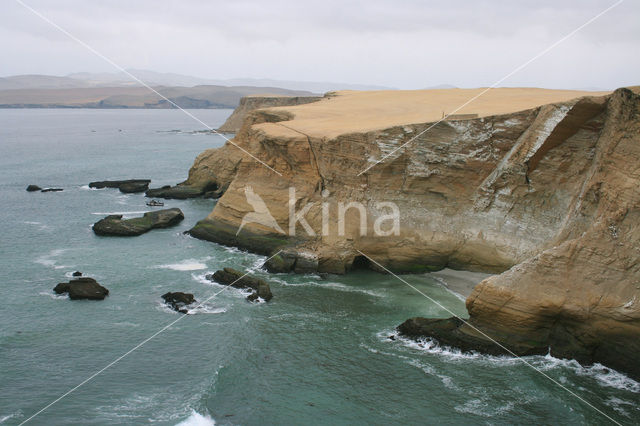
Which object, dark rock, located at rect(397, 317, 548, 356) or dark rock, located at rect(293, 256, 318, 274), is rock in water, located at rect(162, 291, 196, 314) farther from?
dark rock, located at rect(397, 317, 548, 356)

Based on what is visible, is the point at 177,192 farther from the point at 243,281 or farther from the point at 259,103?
the point at 259,103

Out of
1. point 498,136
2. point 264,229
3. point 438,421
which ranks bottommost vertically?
point 438,421

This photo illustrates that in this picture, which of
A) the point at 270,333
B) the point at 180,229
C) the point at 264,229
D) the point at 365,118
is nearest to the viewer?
the point at 270,333

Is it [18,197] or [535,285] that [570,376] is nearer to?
[535,285]

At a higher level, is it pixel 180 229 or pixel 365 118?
pixel 365 118

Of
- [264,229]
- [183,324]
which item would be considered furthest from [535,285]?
[264,229]

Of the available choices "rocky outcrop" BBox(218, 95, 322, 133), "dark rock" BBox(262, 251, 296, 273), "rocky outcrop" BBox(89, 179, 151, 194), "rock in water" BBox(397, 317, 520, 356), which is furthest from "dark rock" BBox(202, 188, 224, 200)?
"rock in water" BBox(397, 317, 520, 356)

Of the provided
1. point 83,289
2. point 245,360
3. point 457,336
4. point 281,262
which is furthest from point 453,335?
point 83,289
